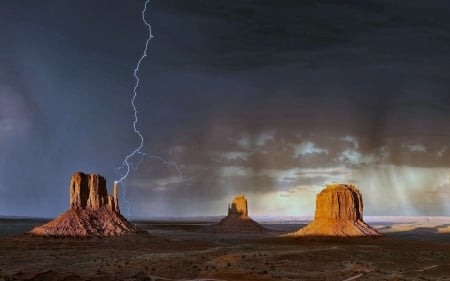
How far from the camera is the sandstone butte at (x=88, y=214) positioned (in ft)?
252

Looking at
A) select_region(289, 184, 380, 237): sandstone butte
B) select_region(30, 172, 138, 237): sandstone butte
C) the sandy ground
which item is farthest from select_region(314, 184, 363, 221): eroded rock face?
select_region(30, 172, 138, 237): sandstone butte

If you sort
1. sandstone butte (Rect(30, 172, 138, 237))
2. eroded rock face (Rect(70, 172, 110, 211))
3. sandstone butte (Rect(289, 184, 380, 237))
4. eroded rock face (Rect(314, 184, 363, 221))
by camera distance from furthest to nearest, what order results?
eroded rock face (Rect(314, 184, 363, 221)), sandstone butte (Rect(289, 184, 380, 237)), eroded rock face (Rect(70, 172, 110, 211)), sandstone butte (Rect(30, 172, 138, 237))

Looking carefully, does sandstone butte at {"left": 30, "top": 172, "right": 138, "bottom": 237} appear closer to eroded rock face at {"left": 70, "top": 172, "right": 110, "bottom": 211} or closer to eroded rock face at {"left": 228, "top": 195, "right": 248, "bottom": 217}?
eroded rock face at {"left": 70, "top": 172, "right": 110, "bottom": 211}

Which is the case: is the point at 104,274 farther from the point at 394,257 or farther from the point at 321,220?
the point at 321,220

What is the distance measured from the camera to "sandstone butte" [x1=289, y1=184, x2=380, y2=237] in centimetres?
8531

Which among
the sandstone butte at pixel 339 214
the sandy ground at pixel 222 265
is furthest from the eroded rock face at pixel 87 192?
the sandstone butte at pixel 339 214

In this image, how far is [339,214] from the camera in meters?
87.9

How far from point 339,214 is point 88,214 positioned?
130 feet

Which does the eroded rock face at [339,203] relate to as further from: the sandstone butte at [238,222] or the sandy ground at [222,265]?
the sandstone butte at [238,222]

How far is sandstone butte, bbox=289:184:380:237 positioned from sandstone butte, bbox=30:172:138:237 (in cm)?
2975

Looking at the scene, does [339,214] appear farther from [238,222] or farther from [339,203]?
[238,222]

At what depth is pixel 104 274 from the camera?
127 ft

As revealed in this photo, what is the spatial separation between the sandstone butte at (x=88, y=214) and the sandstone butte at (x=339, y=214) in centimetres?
2975

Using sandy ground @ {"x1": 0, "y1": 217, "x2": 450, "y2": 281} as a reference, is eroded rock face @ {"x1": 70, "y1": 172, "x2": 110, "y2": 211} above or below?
above
